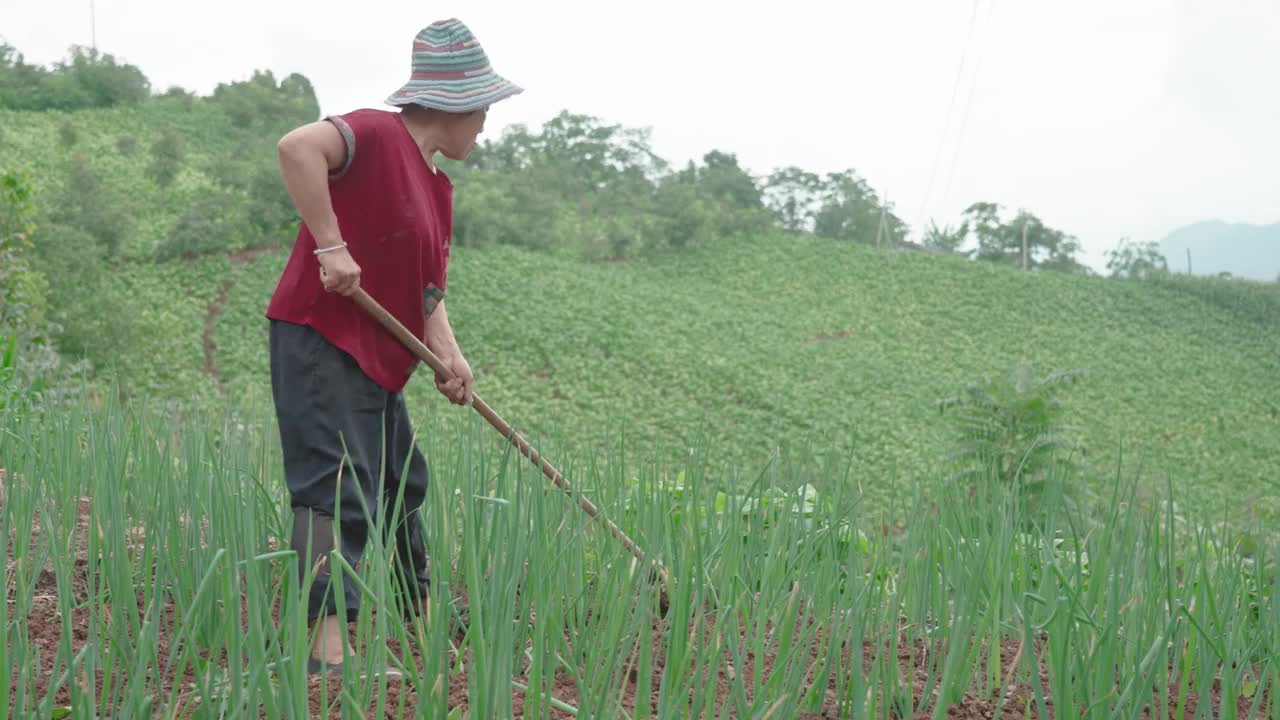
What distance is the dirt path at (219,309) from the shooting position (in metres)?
13.4

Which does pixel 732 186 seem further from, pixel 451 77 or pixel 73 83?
pixel 451 77

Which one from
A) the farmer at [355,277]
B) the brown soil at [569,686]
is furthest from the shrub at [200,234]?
the farmer at [355,277]

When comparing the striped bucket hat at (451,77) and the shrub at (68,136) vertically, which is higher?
the shrub at (68,136)

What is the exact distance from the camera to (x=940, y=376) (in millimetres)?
18578

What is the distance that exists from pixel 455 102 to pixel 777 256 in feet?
81.4

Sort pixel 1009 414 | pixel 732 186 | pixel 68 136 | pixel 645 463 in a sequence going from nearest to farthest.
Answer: pixel 645 463, pixel 1009 414, pixel 68 136, pixel 732 186

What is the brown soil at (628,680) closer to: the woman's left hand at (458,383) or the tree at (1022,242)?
the woman's left hand at (458,383)

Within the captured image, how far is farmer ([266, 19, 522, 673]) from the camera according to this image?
1.85m

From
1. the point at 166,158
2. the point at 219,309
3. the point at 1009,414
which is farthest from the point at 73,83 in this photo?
the point at 1009,414

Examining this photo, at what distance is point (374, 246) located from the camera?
6.53 ft

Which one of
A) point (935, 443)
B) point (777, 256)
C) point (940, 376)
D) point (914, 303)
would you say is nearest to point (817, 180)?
point (777, 256)

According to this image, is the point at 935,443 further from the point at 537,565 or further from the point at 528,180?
the point at 528,180

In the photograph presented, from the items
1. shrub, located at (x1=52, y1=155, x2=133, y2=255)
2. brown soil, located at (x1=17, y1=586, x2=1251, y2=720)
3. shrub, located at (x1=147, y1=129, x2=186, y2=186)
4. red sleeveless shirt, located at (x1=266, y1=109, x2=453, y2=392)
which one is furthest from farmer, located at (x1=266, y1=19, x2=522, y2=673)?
shrub, located at (x1=147, y1=129, x2=186, y2=186)

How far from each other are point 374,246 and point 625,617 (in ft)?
3.12
